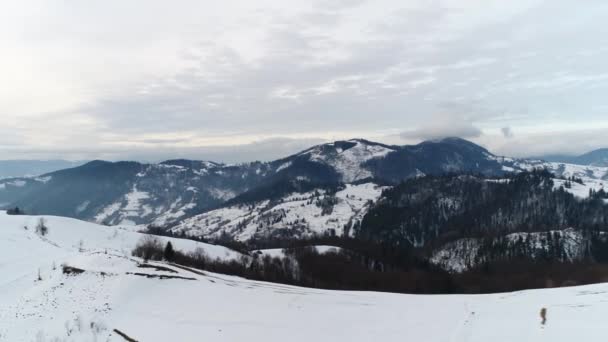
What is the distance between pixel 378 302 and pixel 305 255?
13560 centimetres

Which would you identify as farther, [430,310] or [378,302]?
[378,302]

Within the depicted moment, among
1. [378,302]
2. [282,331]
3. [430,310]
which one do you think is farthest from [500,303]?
[282,331]

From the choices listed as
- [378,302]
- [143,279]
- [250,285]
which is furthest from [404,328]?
[143,279]

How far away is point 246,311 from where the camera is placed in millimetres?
38688

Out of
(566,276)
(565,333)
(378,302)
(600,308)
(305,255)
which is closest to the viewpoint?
(565,333)

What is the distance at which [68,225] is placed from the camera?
153m

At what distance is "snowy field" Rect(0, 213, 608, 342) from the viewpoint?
30.8 m

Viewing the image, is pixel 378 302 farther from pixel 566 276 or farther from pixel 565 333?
pixel 566 276

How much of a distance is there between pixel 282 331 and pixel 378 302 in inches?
551

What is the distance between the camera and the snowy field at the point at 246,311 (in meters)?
30.8

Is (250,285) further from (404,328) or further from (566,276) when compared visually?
(566,276)

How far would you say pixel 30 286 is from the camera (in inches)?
1925

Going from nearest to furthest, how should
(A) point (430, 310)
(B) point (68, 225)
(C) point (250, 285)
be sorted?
(A) point (430, 310) → (C) point (250, 285) → (B) point (68, 225)

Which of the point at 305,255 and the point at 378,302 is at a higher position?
the point at 378,302
